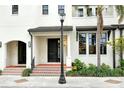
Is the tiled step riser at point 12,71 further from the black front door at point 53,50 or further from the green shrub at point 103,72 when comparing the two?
the green shrub at point 103,72

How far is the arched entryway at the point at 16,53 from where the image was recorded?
19.4m

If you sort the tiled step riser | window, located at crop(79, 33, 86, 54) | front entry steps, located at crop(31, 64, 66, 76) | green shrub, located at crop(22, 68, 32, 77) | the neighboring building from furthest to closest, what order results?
1. window, located at crop(79, 33, 86, 54)
2. the neighboring building
3. the tiled step riser
4. front entry steps, located at crop(31, 64, 66, 76)
5. green shrub, located at crop(22, 68, 32, 77)

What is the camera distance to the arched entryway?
63.8 ft

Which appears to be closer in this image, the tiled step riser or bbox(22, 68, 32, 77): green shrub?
bbox(22, 68, 32, 77): green shrub

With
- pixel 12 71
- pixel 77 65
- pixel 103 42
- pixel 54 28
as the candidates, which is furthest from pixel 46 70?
pixel 103 42

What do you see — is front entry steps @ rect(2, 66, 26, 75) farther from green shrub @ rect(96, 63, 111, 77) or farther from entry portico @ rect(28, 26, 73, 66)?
green shrub @ rect(96, 63, 111, 77)

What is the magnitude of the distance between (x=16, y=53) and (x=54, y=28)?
14.8 ft

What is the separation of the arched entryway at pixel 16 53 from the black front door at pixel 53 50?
2.37m

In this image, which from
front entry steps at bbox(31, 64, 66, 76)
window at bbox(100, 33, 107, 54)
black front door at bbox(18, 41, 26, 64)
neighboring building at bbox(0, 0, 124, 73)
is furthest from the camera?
black front door at bbox(18, 41, 26, 64)

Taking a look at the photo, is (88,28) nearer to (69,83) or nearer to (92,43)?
(92,43)

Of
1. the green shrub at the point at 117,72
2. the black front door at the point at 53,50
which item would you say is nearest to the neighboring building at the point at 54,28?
the black front door at the point at 53,50

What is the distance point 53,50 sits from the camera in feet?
64.5

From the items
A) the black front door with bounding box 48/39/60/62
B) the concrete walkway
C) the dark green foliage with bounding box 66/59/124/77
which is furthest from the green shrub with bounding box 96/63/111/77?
the black front door with bounding box 48/39/60/62

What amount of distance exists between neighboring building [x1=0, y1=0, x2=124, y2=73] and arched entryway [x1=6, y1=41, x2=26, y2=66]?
23 cm
